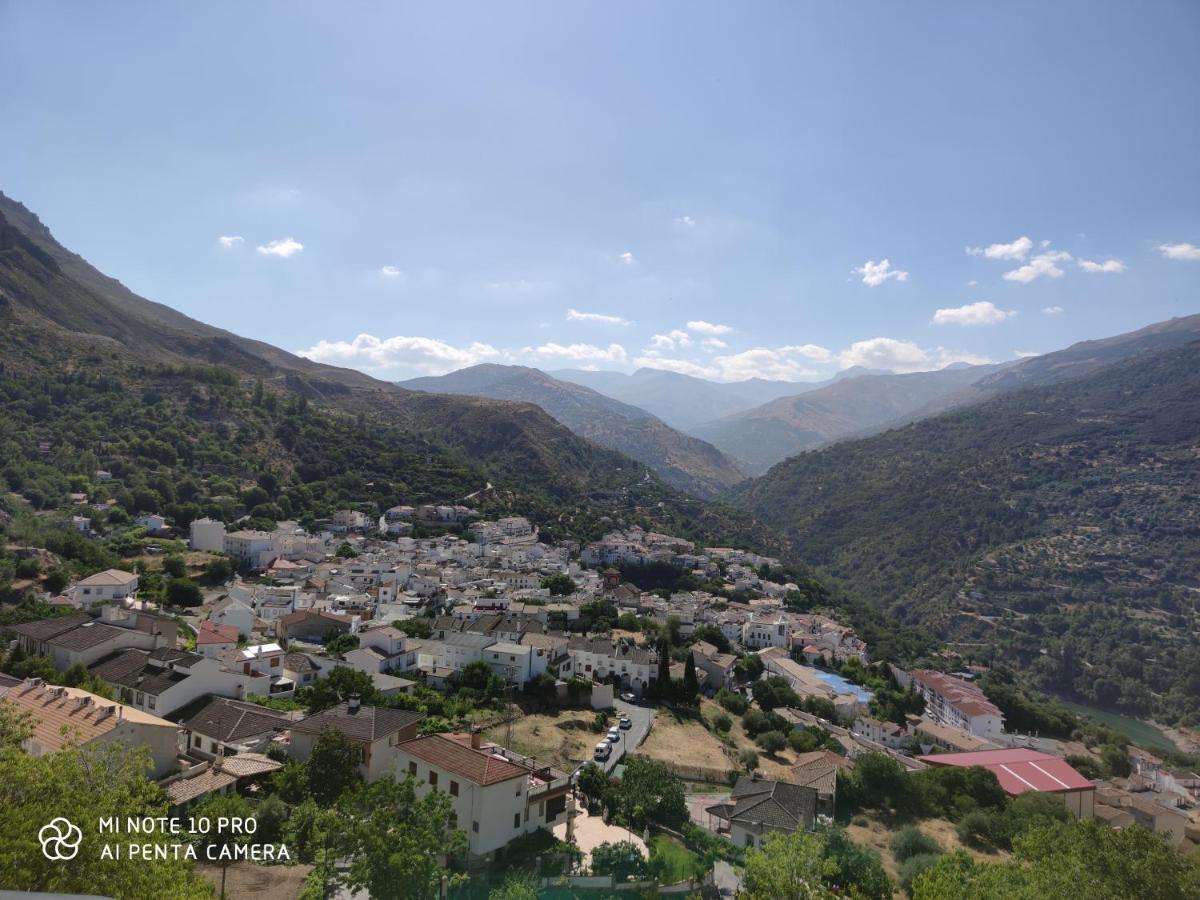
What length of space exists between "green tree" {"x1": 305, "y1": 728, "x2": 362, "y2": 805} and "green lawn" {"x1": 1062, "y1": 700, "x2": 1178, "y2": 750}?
185 feet

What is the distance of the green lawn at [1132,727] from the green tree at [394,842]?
5696cm

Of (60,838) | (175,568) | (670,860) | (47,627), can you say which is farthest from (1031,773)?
(175,568)

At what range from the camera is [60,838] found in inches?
288

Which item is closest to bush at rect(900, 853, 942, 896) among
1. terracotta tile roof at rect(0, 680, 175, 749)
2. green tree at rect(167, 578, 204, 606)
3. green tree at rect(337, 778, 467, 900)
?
green tree at rect(337, 778, 467, 900)

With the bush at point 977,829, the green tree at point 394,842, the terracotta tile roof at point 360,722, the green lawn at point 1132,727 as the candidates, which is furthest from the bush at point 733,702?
the green lawn at point 1132,727

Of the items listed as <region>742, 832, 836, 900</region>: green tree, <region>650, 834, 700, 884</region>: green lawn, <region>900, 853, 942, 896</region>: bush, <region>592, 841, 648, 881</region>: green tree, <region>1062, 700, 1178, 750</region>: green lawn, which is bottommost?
<region>1062, 700, 1178, 750</region>: green lawn

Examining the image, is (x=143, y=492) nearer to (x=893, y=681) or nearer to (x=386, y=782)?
(x=386, y=782)

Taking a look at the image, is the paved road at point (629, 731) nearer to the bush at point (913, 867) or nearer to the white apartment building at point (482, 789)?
the white apartment building at point (482, 789)

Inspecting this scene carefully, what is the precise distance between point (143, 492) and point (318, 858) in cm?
5208

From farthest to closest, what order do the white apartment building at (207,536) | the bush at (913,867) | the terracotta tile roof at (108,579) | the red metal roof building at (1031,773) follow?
the white apartment building at (207,536) → the terracotta tile roof at (108,579) → the red metal roof building at (1031,773) → the bush at (913,867)

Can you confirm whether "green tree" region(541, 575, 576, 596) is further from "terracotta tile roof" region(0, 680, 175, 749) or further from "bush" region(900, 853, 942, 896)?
"terracotta tile roof" region(0, 680, 175, 749)

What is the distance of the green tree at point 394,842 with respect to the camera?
10.5 meters

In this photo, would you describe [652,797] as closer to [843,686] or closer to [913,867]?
[913,867]

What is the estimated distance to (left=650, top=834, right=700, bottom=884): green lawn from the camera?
15242 millimetres
